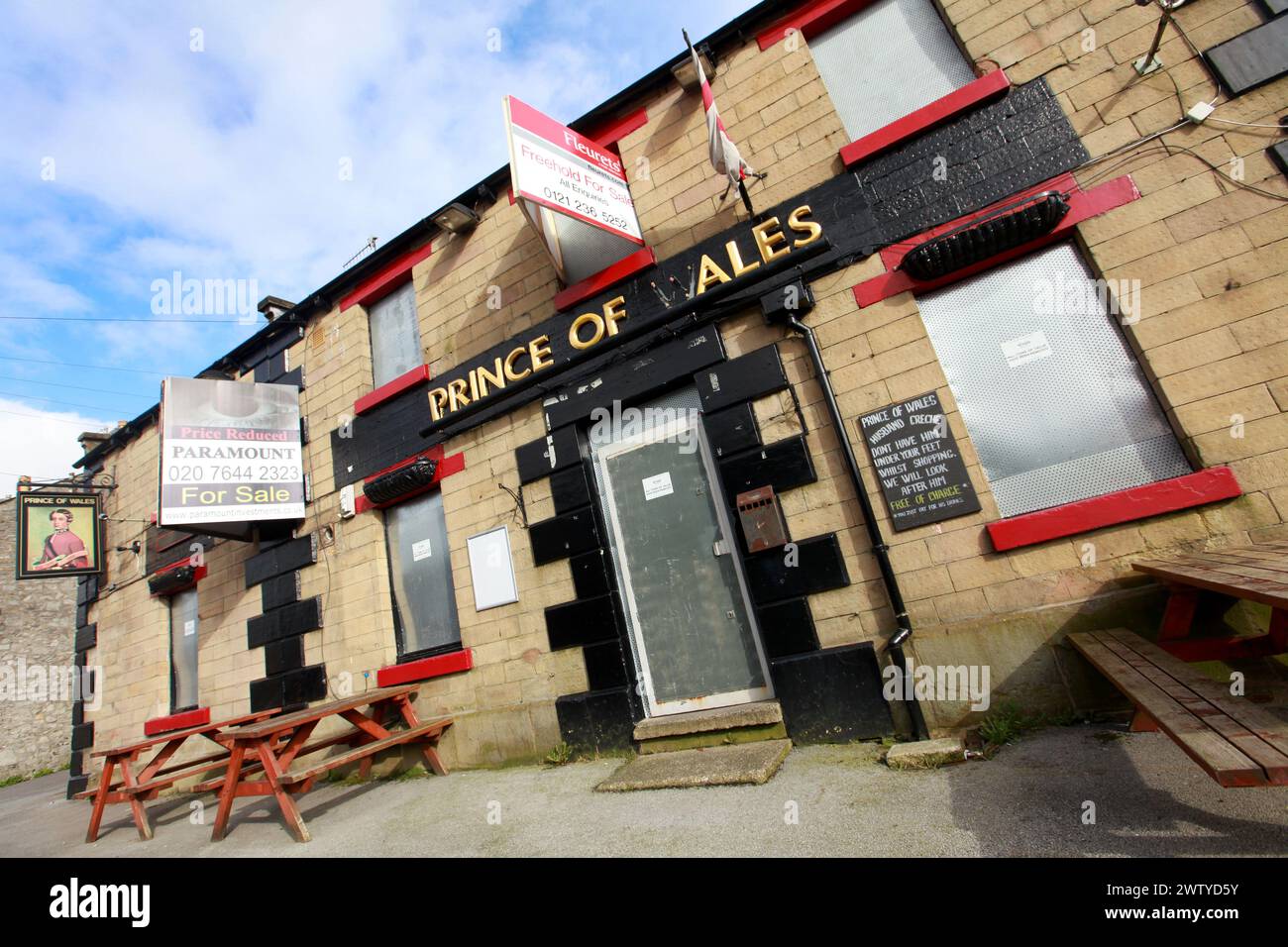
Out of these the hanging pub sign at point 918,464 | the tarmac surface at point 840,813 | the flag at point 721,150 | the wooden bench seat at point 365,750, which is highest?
the flag at point 721,150

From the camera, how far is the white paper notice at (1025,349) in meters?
4.58

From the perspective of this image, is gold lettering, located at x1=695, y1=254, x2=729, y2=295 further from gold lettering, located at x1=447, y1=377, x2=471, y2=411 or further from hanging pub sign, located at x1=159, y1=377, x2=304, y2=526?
hanging pub sign, located at x1=159, y1=377, x2=304, y2=526

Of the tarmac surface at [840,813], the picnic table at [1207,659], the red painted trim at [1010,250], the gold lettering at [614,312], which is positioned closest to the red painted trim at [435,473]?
the gold lettering at [614,312]

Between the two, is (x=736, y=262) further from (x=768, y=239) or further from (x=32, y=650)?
(x=32, y=650)

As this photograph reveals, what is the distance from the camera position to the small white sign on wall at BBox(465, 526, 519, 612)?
635 centimetres

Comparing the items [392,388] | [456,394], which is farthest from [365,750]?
[392,388]

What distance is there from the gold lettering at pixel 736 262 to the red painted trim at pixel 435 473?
3853 millimetres

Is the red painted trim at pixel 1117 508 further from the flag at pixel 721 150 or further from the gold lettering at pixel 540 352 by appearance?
the gold lettering at pixel 540 352

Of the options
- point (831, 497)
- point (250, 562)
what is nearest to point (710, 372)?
point (831, 497)

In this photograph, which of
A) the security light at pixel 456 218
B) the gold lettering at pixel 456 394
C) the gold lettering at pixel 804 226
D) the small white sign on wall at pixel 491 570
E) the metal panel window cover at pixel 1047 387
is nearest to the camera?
the metal panel window cover at pixel 1047 387

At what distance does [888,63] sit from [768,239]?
7.05 feet

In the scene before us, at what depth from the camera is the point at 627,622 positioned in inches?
225

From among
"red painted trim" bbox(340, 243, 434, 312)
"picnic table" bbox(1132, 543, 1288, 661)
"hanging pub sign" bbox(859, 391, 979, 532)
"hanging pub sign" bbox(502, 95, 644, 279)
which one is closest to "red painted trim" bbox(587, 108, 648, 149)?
"hanging pub sign" bbox(502, 95, 644, 279)

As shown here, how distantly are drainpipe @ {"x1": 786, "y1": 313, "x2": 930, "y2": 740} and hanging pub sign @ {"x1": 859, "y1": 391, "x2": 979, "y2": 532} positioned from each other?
0.18 meters
